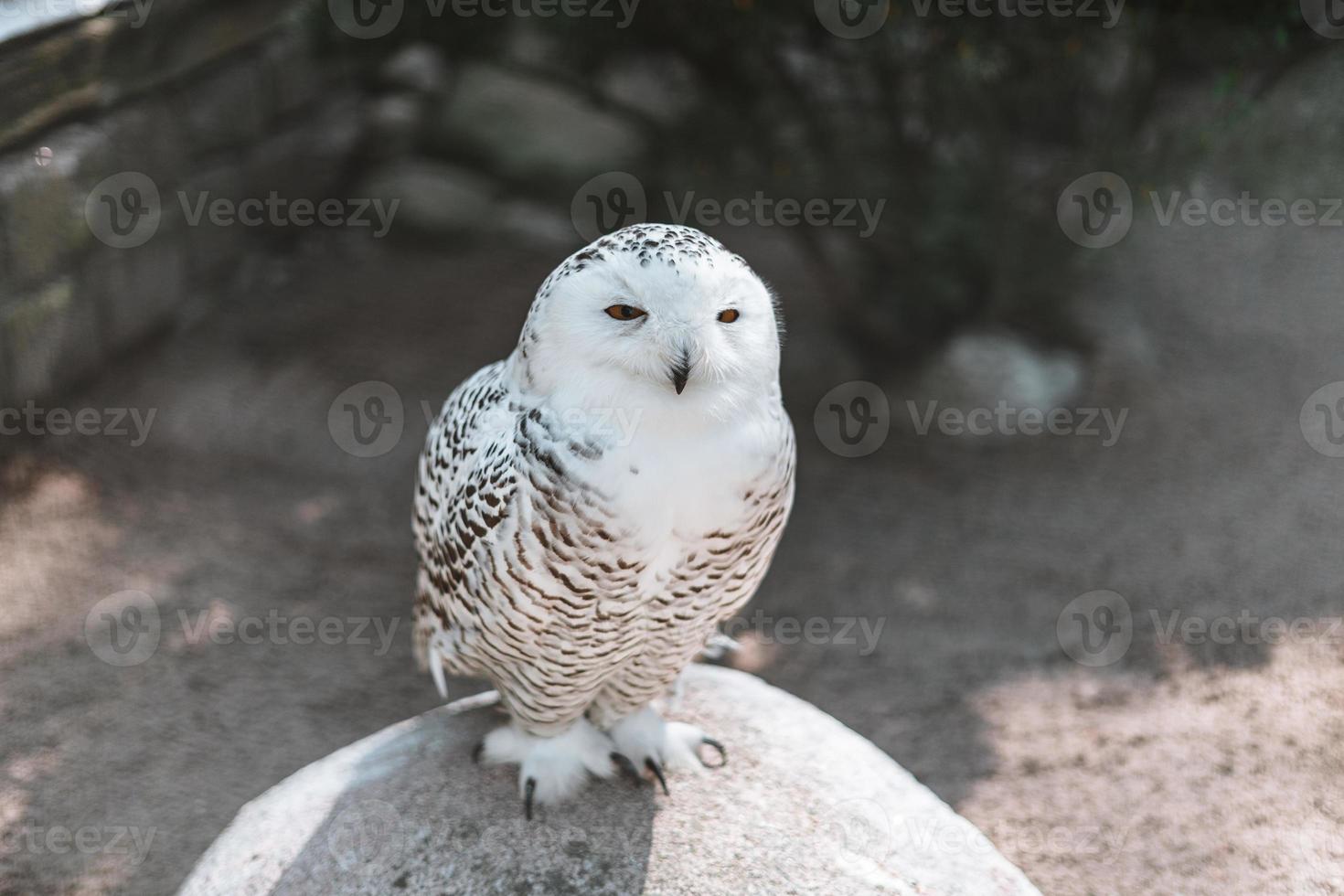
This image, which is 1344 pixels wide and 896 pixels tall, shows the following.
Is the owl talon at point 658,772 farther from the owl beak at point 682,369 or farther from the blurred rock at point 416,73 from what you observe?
the blurred rock at point 416,73

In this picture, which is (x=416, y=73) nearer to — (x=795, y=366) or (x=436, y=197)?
(x=436, y=197)

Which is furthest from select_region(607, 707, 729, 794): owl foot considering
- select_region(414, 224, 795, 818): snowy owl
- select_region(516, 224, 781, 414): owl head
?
select_region(516, 224, 781, 414): owl head

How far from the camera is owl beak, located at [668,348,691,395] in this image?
89.3 inches

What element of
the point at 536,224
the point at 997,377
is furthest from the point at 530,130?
the point at 997,377

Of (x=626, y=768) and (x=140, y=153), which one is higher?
(x=140, y=153)

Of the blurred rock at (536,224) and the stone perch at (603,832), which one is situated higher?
the blurred rock at (536,224)

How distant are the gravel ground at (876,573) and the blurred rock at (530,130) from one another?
1.94 ft

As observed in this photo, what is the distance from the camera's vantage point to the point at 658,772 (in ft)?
10.4

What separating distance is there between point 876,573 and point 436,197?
3.57m

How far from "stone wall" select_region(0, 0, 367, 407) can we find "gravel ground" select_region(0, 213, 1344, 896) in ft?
1.04

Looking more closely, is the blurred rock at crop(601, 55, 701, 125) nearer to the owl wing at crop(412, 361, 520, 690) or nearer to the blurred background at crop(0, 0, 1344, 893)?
the blurred background at crop(0, 0, 1344, 893)

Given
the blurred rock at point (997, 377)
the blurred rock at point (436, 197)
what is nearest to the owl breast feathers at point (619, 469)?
the blurred rock at point (997, 377)

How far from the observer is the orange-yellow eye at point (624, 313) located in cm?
231

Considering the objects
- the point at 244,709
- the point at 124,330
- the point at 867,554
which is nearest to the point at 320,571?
the point at 244,709
